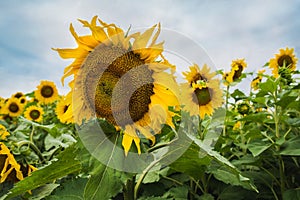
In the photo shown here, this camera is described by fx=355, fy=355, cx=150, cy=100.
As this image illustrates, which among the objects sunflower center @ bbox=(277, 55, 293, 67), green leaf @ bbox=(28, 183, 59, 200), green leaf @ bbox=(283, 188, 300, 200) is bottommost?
green leaf @ bbox=(283, 188, 300, 200)

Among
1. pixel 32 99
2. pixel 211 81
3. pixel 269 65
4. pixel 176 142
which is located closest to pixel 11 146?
pixel 176 142

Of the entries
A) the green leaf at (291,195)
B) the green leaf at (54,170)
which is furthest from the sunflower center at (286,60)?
the green leaf at (54,170)

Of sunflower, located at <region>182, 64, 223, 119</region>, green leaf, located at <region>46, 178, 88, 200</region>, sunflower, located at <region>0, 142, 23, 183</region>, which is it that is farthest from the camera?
sunflower, located at <region>182, 64, 223, 119</region>

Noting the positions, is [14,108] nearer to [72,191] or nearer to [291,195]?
[72,191]

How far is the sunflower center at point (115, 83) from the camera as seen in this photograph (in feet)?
3.15

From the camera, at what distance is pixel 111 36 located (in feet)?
3.14

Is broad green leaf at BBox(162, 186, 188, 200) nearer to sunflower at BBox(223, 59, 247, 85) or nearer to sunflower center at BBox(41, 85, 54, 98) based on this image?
sunflower at BBox(223, 59, 247, 85)

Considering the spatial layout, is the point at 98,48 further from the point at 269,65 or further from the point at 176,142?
the point at 269,65

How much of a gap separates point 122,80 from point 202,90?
132 cm

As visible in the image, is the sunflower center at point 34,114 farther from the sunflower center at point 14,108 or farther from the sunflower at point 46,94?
the sunflower center at point 14,108

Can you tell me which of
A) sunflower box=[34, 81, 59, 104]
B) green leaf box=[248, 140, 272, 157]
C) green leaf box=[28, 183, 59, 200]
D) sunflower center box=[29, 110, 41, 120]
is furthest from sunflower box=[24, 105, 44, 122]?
green leaf box=[248, 140, 272, 157]

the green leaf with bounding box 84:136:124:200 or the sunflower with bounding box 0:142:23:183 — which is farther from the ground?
the sunflower with bounding box 0:142:23:183

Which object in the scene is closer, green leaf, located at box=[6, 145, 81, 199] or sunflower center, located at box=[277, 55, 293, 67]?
green leaf, located at box=[6, 145, 81, 199]

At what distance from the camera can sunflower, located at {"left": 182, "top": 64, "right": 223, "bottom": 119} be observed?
2.07 metres
